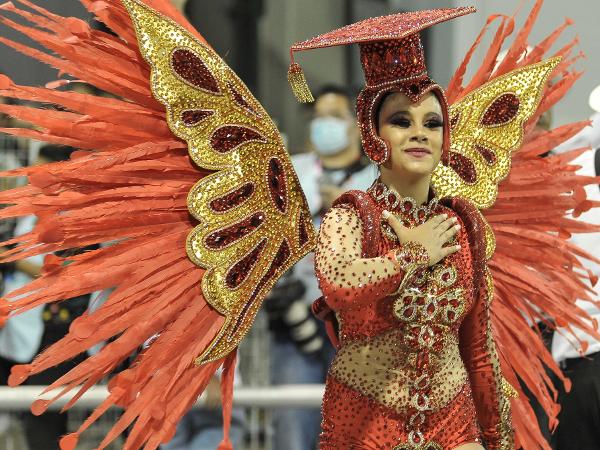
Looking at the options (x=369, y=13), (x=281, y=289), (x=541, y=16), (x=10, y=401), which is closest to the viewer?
(x=10, y=401)

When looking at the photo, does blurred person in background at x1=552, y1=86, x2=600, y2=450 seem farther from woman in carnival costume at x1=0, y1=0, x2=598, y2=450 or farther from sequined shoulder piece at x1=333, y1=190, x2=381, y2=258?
sequined shoulder piece at x1=333, y1=190, x2=381, y2=258

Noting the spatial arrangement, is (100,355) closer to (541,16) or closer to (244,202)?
(244,202)

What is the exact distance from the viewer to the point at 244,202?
317cm

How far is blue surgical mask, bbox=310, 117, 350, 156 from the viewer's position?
202 inches

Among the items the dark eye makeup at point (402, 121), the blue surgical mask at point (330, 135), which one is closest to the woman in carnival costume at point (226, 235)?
the dark eye makeup at point (402, 121)

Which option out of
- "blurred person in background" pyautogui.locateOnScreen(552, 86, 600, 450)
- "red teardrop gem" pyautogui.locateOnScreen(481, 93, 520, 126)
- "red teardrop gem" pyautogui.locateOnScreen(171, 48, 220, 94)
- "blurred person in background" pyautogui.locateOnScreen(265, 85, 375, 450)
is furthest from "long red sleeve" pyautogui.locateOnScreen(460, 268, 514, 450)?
"blurred person in background" pyautogui.locateOnScreen(265, 85, 375, 450)

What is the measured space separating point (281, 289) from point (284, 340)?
0.20 m

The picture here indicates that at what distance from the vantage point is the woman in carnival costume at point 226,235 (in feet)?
9.62

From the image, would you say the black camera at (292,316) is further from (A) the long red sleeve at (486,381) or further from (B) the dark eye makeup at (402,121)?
(B) the dark eye makeup at (402,121)

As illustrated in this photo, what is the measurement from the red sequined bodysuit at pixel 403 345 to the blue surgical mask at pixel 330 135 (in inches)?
82.1

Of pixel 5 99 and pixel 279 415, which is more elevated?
pixel 5 99

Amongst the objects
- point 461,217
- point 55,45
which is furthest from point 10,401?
point 461,217

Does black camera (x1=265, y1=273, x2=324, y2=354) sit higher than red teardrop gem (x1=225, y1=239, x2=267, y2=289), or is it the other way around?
red teardrop gem (x1=225, y1=239, x2=267, y2=289)

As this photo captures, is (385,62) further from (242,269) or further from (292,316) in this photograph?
(292,316)
